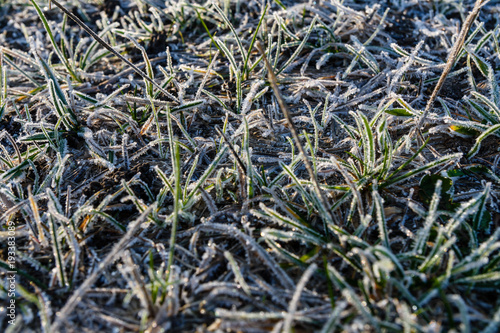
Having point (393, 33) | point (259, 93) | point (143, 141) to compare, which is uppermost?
point (393, 33)

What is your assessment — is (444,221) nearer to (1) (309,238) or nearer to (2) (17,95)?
(1) (309,238)

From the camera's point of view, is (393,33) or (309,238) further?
(393,33)

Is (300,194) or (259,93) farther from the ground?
(259,93)

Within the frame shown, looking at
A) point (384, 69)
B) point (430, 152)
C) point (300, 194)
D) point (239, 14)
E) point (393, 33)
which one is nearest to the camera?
point (300, 194)

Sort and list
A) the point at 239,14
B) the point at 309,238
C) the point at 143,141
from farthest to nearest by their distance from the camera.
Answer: the point at 239,14
the point at 143,141
the point at 309,238

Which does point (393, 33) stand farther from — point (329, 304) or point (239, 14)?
point (329, 304)

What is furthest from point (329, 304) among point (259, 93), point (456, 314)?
point (259, 93)
